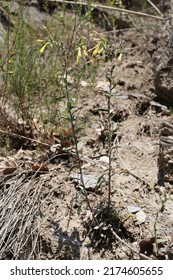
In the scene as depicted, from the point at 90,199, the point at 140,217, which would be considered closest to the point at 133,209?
the point at 140,217

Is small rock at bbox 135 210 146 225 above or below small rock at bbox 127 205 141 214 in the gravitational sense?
below

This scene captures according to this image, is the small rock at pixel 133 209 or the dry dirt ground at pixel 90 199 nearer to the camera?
the dry dirt ground at pixel 90 199

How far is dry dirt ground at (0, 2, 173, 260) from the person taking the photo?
2.53m

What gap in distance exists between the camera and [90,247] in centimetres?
253

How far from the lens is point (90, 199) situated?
274 cm

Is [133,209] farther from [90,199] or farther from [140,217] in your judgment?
[90,199]

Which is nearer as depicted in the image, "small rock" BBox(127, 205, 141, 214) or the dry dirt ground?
the dry dirt ground

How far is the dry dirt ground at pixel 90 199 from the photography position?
8.29ft

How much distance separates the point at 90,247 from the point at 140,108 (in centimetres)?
149

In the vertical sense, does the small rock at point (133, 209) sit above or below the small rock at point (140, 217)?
above

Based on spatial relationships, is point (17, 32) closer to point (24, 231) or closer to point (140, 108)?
point (140, 108)

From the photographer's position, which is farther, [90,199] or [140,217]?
[90,199]

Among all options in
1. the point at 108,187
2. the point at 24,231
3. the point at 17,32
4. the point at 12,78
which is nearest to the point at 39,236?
the point at 24,231
